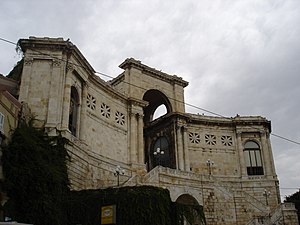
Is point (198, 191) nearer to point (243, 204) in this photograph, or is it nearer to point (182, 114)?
point (243, 204)

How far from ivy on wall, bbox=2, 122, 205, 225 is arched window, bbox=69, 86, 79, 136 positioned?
7074mm

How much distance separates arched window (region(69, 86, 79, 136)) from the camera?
28000 mm

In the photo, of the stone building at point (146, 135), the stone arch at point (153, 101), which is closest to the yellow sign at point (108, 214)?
the stone building at point (146, 135)

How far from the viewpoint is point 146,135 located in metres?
43.2

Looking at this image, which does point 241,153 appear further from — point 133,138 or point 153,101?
point 133,138

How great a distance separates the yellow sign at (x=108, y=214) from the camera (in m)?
18.3

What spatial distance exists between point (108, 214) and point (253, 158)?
88.1 ft

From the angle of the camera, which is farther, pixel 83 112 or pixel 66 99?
pixel 83 112

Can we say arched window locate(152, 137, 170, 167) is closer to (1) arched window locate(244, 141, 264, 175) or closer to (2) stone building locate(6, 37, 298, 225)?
(2) stone building locate(6, 37, 298, 225)

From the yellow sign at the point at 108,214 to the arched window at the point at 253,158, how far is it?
25.8m

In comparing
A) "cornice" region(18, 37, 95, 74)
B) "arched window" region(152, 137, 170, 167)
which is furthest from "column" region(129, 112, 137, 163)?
"cornice" region(18, 37, 95, 74)

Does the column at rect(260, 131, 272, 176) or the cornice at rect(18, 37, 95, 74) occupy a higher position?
the cornice at rect(18, 37, 95, 74)

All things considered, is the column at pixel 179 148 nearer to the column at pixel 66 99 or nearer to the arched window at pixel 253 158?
the arched window at pixel 253 158

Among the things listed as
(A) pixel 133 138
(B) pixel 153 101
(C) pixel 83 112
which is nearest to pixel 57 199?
(C) pixel 83 112
